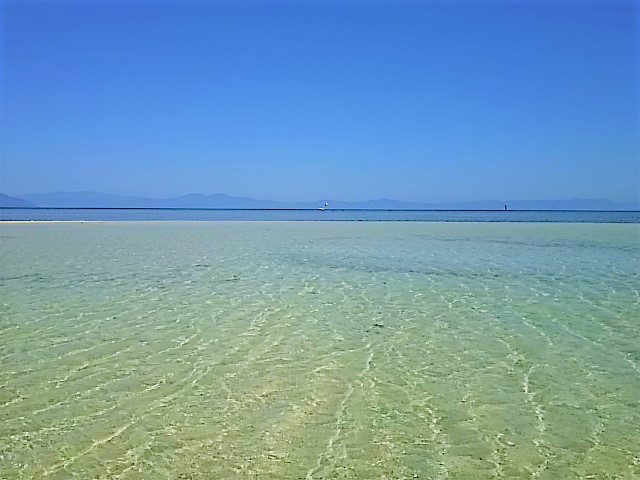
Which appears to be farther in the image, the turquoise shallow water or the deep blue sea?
the deep blue sea

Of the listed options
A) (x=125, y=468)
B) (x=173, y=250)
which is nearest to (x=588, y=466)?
(x=125, y=468)

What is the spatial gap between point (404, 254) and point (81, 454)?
48.6ft

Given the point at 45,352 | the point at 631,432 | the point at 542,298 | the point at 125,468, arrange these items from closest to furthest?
the point at 125,468
the point at 631,432
the point at 45,352
the point at 542,298

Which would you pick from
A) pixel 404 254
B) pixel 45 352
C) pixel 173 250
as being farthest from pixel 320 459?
pixel 173 250

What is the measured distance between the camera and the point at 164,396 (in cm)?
492

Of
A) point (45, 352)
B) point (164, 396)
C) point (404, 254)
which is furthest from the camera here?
point (404, 254)

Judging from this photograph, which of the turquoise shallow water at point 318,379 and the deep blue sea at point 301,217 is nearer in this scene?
the turquoise shallow water at point 318,379

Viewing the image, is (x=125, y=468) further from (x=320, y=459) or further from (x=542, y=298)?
(x=542, y=298)

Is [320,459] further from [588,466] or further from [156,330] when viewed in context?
[156,330]

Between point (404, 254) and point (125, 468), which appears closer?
point (125, 468)

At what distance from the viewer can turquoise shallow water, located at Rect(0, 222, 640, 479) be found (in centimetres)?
378

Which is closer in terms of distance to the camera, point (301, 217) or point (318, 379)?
point (318, 379)

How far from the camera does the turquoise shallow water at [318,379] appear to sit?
149 inches

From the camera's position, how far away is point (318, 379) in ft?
17.8
